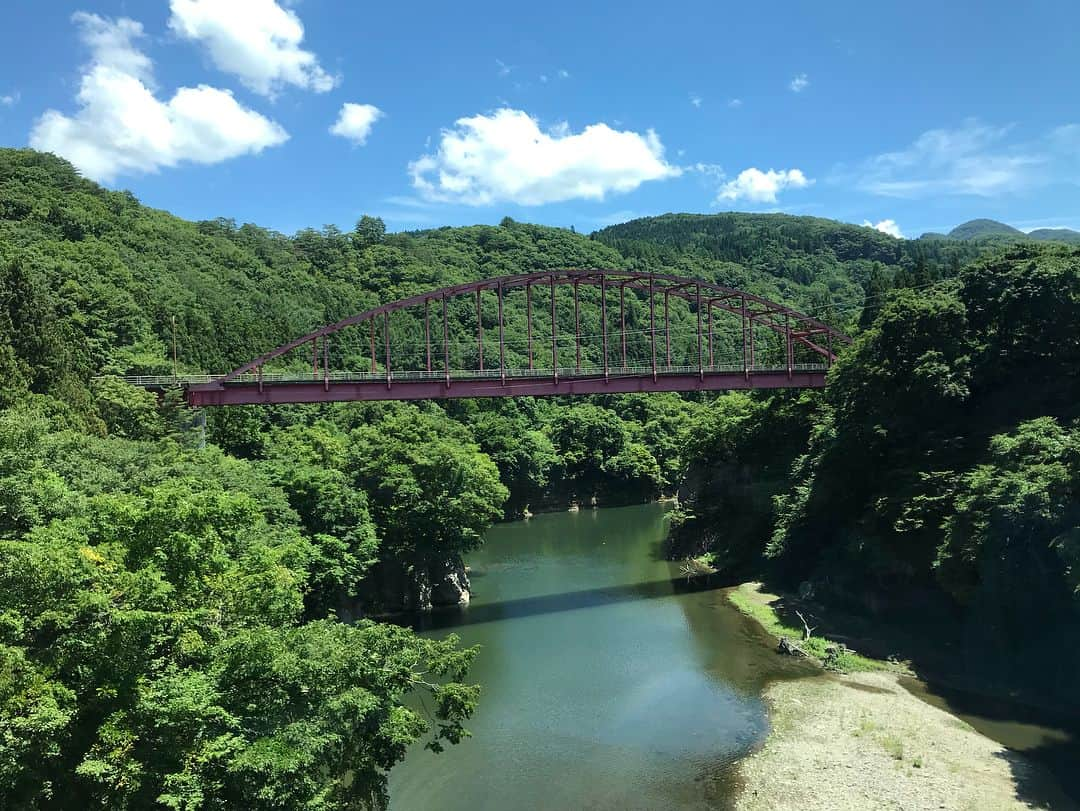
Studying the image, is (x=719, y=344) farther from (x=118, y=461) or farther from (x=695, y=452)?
(x=118, y=461)

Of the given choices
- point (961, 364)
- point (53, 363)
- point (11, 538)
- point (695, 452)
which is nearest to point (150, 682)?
point (11, 538)

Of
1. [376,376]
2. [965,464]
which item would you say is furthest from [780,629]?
[376,376]

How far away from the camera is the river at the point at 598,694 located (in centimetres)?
1772

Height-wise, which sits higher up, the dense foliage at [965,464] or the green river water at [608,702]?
the dense foliage at [965,464]

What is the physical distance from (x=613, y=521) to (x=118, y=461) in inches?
1546

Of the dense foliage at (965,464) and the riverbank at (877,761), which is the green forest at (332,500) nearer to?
the dense foliage at (965,464)

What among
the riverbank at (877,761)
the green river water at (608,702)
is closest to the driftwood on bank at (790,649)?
the green river water at (608,702)

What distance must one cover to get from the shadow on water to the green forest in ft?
4.20

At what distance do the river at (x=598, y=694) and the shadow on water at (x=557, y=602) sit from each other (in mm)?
126

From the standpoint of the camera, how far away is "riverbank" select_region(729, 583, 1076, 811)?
53.9 feet

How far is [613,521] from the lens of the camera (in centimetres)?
5553

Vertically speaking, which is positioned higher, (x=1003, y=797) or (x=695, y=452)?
(x=695, y=452)

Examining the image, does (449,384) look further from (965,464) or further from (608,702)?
(965,464)

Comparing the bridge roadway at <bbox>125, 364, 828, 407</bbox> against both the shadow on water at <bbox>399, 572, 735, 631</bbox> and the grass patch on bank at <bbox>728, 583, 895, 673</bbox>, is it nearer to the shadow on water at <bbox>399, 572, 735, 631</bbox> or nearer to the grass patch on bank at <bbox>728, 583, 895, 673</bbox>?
the shadow on water at <bbox>399, 572, 735, 631</bbox>
